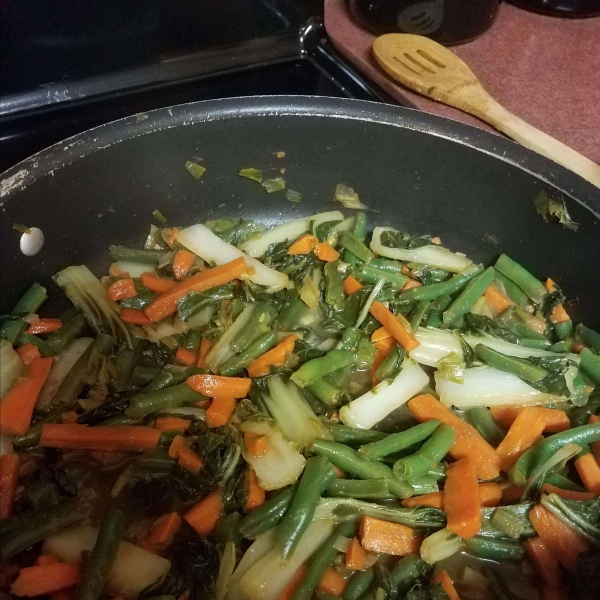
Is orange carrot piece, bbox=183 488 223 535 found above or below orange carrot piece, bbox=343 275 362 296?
below

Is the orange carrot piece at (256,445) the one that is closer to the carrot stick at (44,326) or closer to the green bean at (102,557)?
the green bean at (102,557)

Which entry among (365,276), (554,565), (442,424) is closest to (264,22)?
(365,276)

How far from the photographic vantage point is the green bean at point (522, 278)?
2051mm

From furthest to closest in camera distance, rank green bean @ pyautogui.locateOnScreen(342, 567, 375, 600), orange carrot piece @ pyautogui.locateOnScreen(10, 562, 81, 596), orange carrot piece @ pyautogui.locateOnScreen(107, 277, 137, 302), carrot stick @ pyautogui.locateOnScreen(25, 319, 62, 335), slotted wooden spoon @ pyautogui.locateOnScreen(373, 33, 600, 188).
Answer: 1. slotted wooden spoon @ pyautogui.locateOnScreen(373, 33, 600, 188)
2. orange carrot piece @ pyautogui.locateOnScreen(107, 277, 137, 302)
3. carrot stick @ pyautogui.locateOnScreen(25, 319, 62, 335)
4. green bean @ pyautogui.locateOnScreen(342, 567, 375, 600)
5. orange carrot piece @ pyautogui.locateOnScreen(10, 562, 81, 596)

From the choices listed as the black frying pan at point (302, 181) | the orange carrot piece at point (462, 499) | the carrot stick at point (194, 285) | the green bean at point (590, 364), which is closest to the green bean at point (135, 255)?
the black frying pan at point (302, 181)

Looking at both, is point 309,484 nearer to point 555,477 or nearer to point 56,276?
point 555,477

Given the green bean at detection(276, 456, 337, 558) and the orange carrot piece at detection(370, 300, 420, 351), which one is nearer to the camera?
the green bean at detection(276, 456, 337, 558)

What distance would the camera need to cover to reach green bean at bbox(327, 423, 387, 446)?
1.74 m

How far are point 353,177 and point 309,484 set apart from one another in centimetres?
115

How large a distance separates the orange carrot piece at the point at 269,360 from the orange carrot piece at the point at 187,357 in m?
0.19

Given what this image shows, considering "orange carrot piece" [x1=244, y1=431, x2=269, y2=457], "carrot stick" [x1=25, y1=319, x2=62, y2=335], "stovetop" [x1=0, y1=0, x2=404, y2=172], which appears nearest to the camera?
"orange carrot piece" [x1=244, y1=431, x2=269, y2=457]

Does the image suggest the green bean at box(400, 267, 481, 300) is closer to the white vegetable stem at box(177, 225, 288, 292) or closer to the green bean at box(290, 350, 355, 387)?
the green bean at box(290, 350, 355, 387)

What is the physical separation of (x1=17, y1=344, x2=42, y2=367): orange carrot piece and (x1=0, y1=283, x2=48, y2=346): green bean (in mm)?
36

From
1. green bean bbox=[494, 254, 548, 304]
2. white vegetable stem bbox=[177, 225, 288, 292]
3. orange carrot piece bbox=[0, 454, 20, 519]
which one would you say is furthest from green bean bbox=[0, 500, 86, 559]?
green bean bbox=[494, 254, 548, 304]
